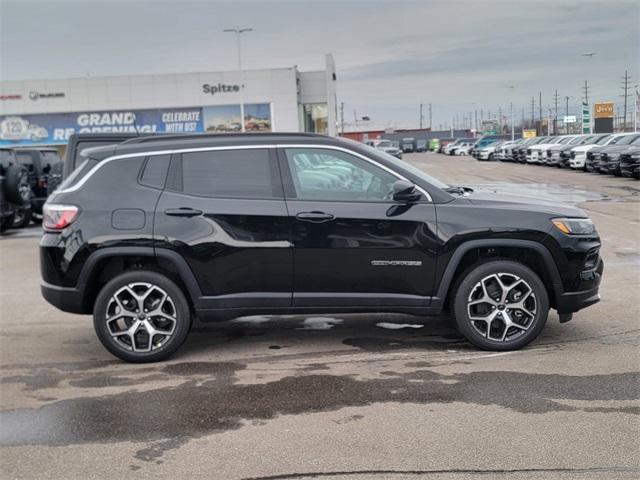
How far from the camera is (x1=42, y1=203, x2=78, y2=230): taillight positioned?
18.5 feet

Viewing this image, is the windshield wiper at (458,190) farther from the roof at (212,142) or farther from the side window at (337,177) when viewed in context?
the roof at (212,142)

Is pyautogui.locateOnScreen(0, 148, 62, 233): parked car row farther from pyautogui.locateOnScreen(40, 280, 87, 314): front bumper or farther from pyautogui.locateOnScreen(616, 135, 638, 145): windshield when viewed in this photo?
pyautogui.locateOnScreen(616, 135, 638, 145): windshield

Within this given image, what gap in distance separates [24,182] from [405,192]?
1217 centimetres

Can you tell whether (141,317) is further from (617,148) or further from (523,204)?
(617,148)

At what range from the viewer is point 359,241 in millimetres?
5547

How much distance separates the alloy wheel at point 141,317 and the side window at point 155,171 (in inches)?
33.5

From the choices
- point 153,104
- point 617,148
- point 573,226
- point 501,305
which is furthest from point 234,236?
point 153,104

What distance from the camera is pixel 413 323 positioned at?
669cm

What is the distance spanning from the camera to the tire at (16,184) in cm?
1454

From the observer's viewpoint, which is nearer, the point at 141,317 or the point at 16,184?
the point at 141,317

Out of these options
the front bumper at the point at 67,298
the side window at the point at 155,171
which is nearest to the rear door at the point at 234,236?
the side window at the point at 155,171

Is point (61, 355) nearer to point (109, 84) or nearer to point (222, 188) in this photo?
point (222, 188)

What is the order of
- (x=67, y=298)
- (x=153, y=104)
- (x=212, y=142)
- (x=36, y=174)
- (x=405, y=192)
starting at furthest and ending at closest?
1. (x=153, y=104)
2. (x=36, y=174)
3. (x=212, y=142)
4. (x=67, y=298)
5. (x=405, y=192)

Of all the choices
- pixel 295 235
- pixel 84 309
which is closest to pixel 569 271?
pixel 295 235
